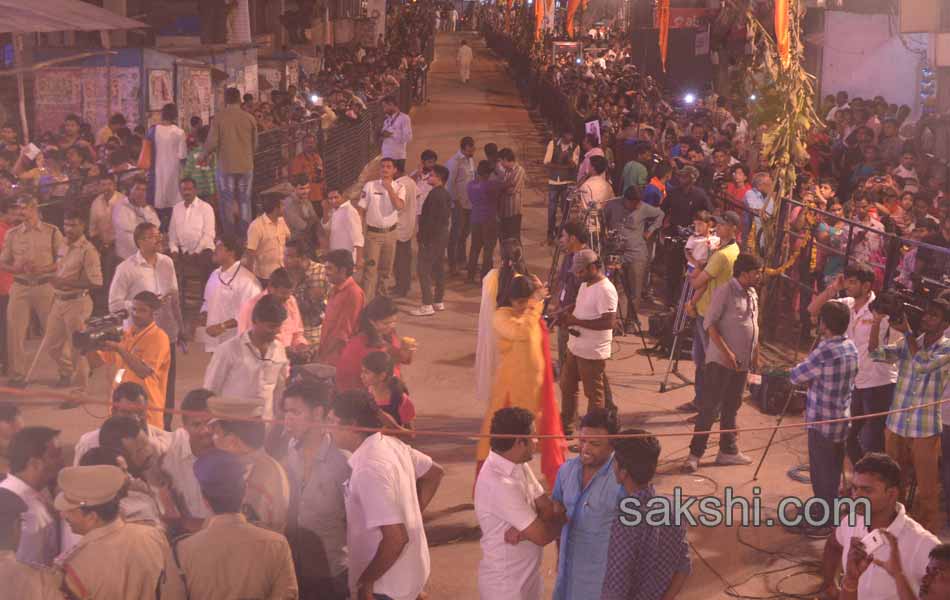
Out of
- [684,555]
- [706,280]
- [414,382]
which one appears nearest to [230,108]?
[414,382]

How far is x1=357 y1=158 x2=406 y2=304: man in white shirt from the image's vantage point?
1259 cm

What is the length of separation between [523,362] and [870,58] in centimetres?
1670

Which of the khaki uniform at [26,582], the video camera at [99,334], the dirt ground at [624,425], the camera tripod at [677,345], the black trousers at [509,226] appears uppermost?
the video camera at [99,334]

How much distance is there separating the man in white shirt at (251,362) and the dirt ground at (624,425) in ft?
5.08

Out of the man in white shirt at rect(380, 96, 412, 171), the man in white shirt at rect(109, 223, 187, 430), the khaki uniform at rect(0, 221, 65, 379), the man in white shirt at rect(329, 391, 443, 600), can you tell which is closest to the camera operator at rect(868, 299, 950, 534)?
the man in white shirt at rect(329, 391, 443, 600)

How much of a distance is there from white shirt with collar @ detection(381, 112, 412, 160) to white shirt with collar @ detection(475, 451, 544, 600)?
565 inches

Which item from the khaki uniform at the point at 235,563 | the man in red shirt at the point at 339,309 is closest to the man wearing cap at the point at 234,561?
the khaki uniform at the point at 235,563

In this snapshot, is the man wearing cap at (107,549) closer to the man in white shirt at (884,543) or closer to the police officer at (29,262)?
the man in white shirt at (884,543)

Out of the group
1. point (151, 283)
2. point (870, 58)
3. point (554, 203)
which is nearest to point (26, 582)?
point (151, 283)

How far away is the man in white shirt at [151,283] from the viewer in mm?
8797

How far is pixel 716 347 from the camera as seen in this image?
8.87m

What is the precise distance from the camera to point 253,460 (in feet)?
18.1

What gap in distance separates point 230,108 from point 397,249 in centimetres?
267

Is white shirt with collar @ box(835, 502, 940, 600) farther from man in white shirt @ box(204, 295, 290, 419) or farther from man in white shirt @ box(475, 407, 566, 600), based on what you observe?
man in white shirt @ box(204, 295, 290, 419)
